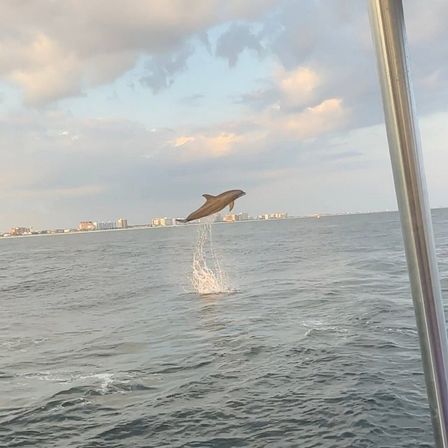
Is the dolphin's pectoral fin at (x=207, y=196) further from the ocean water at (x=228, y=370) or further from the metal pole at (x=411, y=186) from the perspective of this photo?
the metal pole at (x=411, y=186)

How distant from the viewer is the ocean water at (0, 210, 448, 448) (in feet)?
10.5

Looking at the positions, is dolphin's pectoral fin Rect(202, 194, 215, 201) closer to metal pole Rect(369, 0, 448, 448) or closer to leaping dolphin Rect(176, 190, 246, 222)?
leaping dolphin Rect(176, 190, 246, 222)

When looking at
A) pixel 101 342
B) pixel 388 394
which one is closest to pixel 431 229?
pixel 388 394

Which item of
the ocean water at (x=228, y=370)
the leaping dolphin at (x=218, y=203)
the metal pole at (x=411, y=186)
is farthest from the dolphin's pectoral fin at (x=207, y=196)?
the metal pole at (x=411, y=186)

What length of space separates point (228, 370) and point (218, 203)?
2604mm

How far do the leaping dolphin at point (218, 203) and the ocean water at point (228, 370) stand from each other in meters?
0.89

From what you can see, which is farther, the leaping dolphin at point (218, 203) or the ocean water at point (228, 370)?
the ocean water at point (228, 370)

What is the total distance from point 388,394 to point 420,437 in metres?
0.72

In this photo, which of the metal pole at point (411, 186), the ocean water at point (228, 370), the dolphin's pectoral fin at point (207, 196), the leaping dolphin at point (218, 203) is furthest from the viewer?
the ocean water at point (228, 370)

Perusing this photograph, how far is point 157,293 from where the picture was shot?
39.8ft

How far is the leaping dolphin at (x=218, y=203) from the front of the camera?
7.89 ft

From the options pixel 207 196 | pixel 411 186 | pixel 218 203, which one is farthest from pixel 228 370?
pixel 411 186

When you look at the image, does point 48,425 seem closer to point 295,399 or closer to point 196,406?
point 196,406

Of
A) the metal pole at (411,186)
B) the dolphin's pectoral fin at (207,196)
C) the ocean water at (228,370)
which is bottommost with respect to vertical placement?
the ocean water at (228,370)
